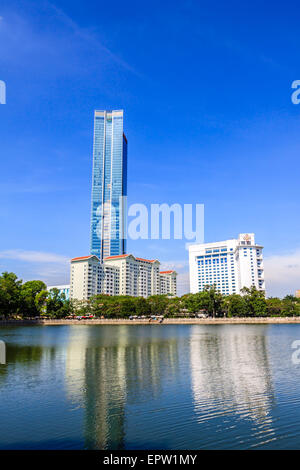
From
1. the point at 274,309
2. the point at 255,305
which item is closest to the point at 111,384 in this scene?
the point at 255,305

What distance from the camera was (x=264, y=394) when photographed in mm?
15500

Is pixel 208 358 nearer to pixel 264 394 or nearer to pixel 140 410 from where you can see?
pixel 264 394

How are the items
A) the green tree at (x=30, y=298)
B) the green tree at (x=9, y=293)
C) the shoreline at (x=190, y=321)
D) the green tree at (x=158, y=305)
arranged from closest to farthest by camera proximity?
the green tree at (x=9, y=293)
the green tree at (x=30, y=298)
the shoreline at (x=190, y=321)
the green tree at (x=158, y=305)

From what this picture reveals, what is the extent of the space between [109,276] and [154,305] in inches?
2560

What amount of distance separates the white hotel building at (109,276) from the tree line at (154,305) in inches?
1545

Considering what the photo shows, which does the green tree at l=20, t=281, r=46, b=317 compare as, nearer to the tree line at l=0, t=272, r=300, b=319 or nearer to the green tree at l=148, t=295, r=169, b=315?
the tree line at l=0, t=272, r=300, b=319

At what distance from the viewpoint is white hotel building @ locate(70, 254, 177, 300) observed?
168m

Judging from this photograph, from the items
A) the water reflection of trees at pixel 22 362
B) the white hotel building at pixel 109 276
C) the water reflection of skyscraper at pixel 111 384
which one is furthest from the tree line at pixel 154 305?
the water reflection of skyscraper at pixel 111 384

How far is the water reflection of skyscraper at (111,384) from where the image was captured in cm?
1127

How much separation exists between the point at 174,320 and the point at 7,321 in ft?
167

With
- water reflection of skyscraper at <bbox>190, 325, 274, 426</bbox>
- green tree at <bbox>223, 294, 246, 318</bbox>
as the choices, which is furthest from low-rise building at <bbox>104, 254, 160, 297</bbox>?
water reflection of skyscraper at <bbox>190, 325, 274, 426</bbox>

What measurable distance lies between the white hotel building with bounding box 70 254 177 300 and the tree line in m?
39.2

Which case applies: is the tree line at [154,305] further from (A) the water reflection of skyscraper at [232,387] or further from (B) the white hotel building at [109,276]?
(A) the water reflection of skyscraper at [232,387]

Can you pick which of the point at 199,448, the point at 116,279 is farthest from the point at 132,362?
the point at 116,279
